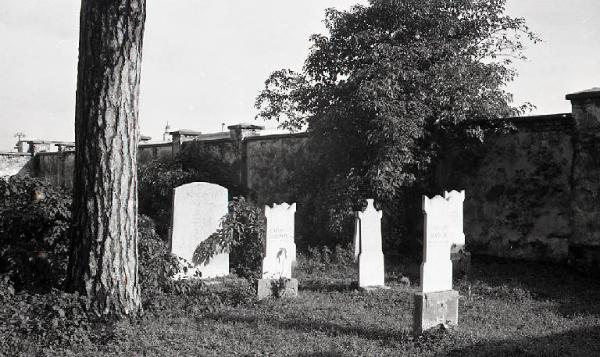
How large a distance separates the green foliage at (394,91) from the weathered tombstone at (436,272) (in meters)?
4.13

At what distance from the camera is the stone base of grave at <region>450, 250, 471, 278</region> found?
9.98 metres

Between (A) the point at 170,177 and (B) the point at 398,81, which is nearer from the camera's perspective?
(B) the point at 398,81

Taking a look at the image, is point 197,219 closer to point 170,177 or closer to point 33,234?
point 33,234

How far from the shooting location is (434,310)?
6.33 metres

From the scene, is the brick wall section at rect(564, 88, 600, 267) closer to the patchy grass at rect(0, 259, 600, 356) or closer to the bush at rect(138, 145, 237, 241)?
the patchy grass at rect(0, 259, 600, 356)

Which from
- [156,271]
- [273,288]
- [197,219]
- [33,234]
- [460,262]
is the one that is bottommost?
[273,288]

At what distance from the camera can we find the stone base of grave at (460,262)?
9977mm

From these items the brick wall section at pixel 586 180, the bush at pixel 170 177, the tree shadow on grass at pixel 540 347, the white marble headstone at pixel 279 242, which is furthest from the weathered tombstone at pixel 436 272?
the bush at pixel 170 177

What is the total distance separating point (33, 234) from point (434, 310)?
5.33 metres

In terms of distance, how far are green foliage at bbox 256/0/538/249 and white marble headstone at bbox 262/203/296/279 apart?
7.86 ft

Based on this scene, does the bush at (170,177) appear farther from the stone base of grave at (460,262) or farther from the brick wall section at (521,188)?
the stone base of grave at (460,262)

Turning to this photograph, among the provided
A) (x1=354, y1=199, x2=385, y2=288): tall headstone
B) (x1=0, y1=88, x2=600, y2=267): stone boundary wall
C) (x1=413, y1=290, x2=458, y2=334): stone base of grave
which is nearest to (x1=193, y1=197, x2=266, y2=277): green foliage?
(x1=354, y1=199, x2=385, y2=288): tall headstone

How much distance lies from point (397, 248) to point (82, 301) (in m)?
7.82

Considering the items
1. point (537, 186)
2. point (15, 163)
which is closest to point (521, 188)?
→ point (537, 186)
